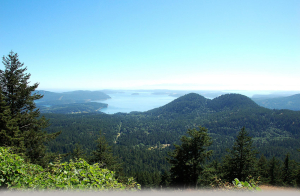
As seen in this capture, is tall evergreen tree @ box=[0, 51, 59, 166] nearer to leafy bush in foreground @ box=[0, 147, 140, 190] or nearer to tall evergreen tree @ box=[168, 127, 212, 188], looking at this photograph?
leafy bush in foreground @ box=[0, 147, 140, 190]

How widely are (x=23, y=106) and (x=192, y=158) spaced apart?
18061mm

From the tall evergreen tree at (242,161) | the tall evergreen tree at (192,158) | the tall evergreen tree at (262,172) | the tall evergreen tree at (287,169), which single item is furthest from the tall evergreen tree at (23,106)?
the tall evergreen tree at (287,169)

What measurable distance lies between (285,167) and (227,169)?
22747mm

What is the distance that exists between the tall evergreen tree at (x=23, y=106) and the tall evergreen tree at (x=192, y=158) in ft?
46.5

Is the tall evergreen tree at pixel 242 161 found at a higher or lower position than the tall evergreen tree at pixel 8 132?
lower

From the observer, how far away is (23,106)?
12172 mm

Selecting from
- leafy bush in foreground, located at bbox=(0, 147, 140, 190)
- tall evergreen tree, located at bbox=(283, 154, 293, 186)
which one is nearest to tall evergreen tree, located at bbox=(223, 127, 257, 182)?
leafy bush in foreground, located at bbox=(0, 147, 140, 190)

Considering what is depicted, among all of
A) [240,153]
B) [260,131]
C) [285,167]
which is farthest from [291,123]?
[240,153]

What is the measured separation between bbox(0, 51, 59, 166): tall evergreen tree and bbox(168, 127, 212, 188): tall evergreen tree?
14.2m

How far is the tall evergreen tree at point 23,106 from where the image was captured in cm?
1127

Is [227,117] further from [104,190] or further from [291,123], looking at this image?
[104,190]

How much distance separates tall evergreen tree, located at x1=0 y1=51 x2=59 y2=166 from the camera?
11.3 meters

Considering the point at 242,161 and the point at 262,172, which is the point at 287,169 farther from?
the point at 242,161

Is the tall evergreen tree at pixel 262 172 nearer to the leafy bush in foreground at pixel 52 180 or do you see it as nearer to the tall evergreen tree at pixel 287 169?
the tall evergreen tree at pixel 287 169
